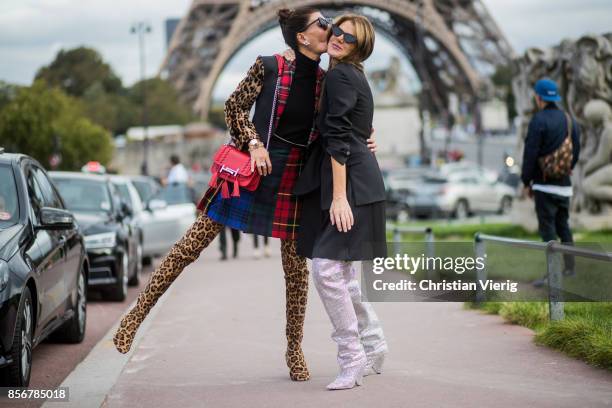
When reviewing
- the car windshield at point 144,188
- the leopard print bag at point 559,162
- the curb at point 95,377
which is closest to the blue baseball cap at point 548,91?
the leopard print bag at point 559,162

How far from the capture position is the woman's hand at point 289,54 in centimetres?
610

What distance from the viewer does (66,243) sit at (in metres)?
8.37

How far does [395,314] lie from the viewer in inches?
376

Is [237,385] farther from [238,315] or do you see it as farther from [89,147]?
[89,147]

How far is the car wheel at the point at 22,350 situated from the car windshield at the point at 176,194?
1332cm

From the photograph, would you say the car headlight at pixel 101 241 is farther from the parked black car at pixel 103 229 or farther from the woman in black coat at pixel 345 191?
the woman in black coat at pixel 345 191

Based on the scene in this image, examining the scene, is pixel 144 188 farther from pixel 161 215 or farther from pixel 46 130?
pixel 46 130

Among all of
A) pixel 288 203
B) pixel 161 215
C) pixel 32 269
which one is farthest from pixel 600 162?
pixel 32 269

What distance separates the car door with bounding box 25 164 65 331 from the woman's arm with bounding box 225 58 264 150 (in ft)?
5.68

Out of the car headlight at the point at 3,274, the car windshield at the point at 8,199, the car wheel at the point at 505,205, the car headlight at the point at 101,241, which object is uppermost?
the car windshield at the point at 8,199

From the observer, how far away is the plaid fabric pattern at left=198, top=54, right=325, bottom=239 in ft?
20.3

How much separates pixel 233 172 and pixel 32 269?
1.57 m

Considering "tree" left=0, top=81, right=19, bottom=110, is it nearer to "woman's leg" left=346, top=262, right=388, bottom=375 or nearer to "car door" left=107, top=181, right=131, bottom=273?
"car door" left=107, top=181, right=131, bottom=273

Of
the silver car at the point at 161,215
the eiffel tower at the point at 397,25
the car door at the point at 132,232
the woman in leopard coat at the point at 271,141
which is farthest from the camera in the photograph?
the eiffel tower at the point at 397,25
